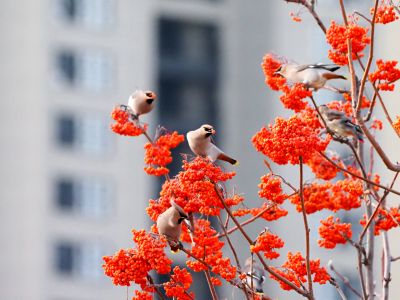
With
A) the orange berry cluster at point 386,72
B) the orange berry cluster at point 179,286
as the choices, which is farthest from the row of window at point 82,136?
the orange berry cluster at point 179,286

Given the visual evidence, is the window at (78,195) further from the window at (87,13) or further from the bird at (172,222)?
the bird at (172,222)

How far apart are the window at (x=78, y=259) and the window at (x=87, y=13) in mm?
8523

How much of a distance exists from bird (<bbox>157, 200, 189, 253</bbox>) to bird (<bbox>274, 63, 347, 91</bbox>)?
119 cm

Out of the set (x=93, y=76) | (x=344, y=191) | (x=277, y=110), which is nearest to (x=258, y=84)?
(x=277, y=110)

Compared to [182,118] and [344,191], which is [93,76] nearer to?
[182,118]

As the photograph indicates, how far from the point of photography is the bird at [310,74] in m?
8.39

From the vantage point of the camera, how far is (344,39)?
8336 millimetres

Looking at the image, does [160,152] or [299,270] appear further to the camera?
[160,152]

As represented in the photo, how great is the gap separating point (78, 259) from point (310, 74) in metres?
46.3

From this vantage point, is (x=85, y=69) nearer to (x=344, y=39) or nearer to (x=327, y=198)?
(x=327, y=198)

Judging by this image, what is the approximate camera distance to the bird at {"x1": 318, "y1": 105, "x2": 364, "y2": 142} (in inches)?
330

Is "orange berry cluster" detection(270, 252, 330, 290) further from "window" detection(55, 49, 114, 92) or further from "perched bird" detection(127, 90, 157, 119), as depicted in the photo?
"window" detection(55, 49, 114, 92)

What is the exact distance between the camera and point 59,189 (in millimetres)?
54812

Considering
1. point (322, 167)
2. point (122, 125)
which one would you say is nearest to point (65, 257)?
point (322, 167)
